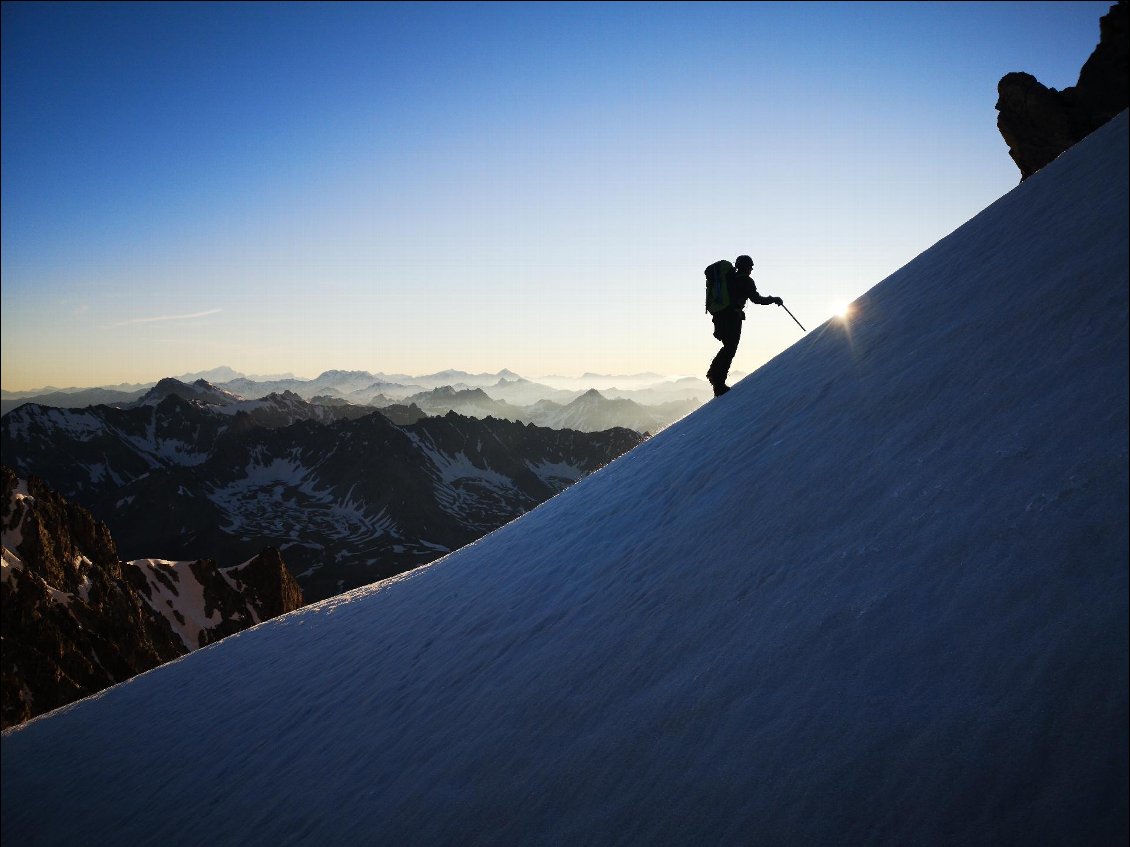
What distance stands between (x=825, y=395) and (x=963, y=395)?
220cm

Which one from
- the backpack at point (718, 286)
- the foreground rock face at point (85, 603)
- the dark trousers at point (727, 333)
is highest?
the foreground rock face at point (85, 603)

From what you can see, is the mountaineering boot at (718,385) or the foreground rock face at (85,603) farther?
the foreground rock face at (85,603)

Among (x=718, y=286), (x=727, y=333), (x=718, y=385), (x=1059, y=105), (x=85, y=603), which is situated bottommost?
(x=718, y=385)

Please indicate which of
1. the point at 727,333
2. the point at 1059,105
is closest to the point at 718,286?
the point at 727,333

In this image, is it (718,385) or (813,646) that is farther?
(718,385)

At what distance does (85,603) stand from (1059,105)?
67.9 metres

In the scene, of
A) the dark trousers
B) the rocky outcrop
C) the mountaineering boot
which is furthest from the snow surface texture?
the rocky outcrop

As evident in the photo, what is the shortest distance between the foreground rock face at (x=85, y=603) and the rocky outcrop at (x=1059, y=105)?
52.7 meters

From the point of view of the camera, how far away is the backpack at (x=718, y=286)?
404 inches

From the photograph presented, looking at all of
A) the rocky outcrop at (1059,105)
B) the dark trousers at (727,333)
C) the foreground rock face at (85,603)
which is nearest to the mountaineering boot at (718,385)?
the dark trousers at (727,333)

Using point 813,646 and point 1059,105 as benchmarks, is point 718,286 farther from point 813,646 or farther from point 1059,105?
point 1059,105

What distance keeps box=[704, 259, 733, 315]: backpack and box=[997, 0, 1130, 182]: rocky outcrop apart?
75.2ft

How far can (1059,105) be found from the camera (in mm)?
23922

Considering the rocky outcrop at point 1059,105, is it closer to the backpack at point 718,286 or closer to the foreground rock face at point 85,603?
the backpack at point 718,286
